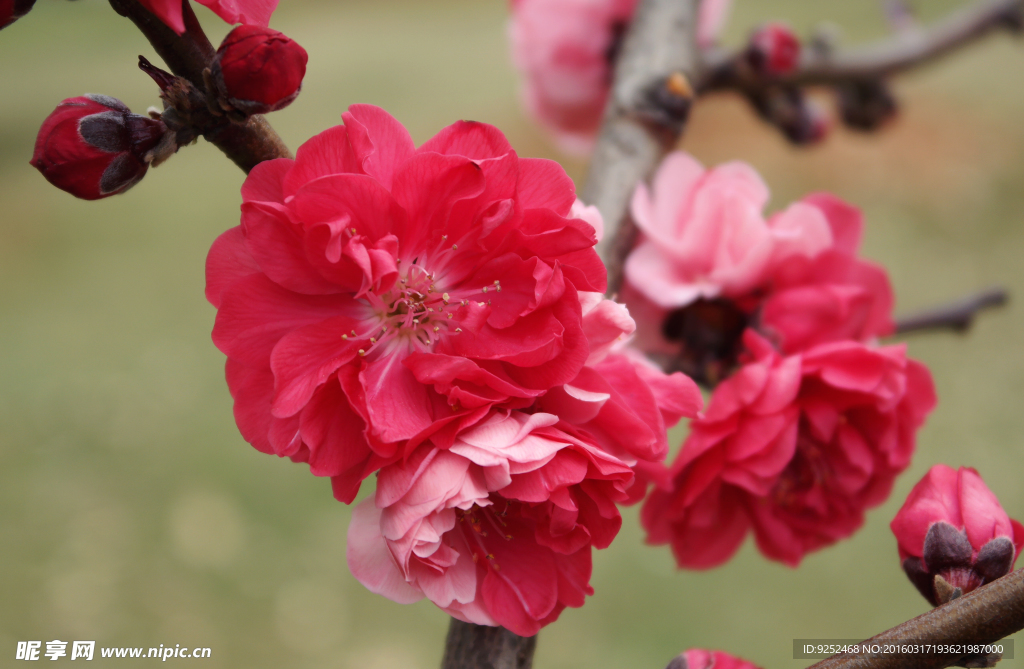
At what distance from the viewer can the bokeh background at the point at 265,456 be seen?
0.61 metres

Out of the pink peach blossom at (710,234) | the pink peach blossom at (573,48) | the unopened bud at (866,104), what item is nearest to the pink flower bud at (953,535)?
the pink peach blossom at (710,234)

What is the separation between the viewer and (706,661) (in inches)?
9.9

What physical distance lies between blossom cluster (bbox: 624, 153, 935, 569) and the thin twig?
0.62 ft

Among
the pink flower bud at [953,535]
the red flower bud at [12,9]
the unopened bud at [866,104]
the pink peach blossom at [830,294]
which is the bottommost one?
the pink flower bud at [953,535]

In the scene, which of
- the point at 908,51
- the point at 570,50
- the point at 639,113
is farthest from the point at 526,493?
the point at 908,51

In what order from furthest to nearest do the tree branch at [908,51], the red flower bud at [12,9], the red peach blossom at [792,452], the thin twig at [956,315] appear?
1. the tree branch at [908,51]
2. the thin twig at [956,315]
3. the red peach blossom at [792,452]
4. the red flower bud at [12,9]

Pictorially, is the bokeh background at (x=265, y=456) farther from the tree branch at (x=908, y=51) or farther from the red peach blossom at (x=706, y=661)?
the red peach blossom at (x=706, y=661)

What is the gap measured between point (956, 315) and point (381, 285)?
50 cm

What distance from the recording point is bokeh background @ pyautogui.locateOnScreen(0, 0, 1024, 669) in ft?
2.00

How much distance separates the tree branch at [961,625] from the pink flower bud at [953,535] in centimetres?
1

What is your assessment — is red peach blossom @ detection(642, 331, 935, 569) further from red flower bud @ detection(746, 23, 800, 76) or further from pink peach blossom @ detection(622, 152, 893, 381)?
red flower bud @ detection(746, 23, 800, 76)

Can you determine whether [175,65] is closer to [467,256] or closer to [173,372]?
[467,256]

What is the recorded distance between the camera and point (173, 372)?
2.74 feet


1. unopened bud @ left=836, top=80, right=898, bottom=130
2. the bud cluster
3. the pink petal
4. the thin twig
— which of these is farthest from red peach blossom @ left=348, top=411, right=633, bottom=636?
unopened bud @ left=836, top=80, right=898, bottom=130
